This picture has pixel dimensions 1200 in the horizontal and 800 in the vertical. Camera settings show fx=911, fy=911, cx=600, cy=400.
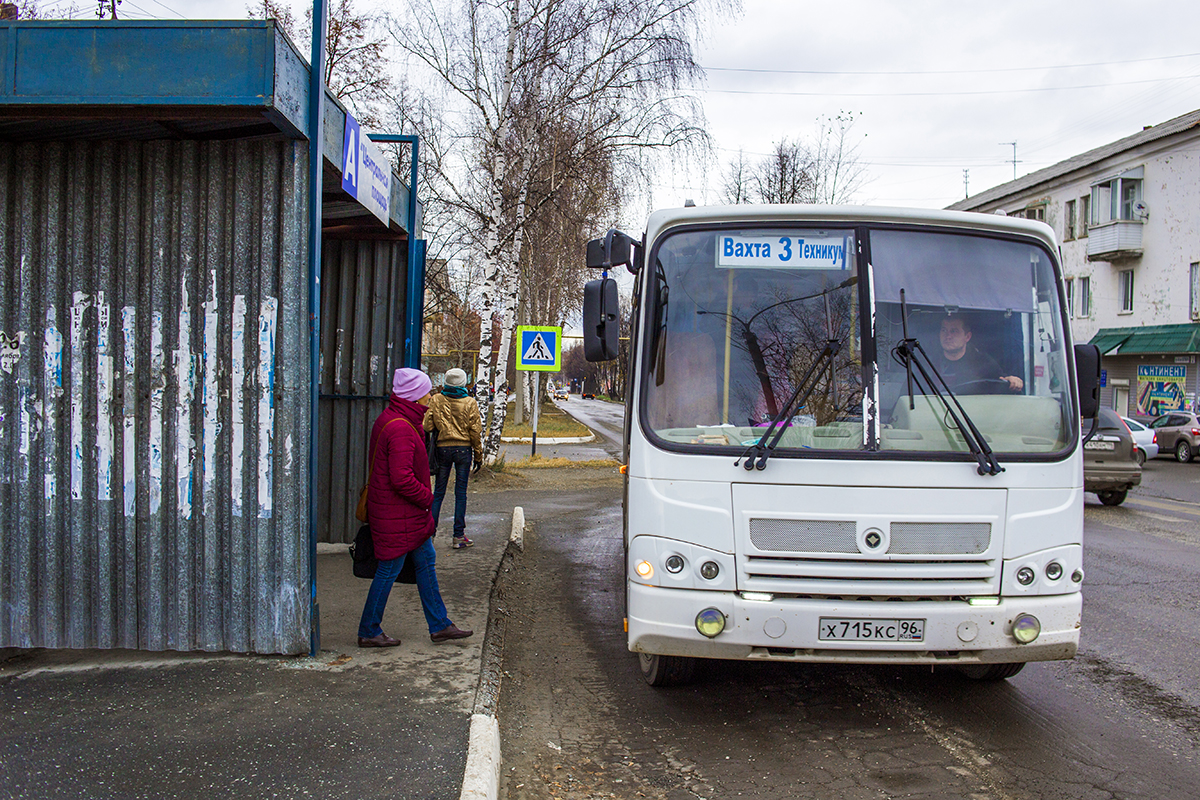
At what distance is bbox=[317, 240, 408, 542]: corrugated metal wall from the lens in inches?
325

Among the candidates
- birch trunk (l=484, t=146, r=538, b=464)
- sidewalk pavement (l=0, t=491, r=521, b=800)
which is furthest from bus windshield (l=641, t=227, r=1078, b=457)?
birch trunk (l=484, t=146, r=538, b=464)

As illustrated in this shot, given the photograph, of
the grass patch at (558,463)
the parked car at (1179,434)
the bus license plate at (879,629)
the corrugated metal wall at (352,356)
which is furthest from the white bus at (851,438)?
the parked car at (1179,434)

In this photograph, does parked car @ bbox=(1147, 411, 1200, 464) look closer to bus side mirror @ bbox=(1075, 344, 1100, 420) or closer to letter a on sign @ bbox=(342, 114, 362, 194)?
bus side mirror @ bbox=(1075, 344, 1100, 420)

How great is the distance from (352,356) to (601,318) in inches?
161

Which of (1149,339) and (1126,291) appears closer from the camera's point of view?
(1149,339)

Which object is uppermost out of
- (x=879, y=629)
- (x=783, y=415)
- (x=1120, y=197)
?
(x=1120, y=197)

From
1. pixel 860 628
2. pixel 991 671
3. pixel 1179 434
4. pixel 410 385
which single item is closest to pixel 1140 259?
pixel 1179 434

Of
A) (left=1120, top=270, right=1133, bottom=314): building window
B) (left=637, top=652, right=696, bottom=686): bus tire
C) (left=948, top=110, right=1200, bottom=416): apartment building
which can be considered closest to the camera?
(left=637, top=652, right=696, bottom=686): bus tire

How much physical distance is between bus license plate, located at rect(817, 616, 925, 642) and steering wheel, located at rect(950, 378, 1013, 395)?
116cm

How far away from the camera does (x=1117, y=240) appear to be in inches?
1414

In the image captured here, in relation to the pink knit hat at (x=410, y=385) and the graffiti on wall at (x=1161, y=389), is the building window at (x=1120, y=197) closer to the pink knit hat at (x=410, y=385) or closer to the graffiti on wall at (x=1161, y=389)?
the graffiti on wall at (x=1161, y=389)

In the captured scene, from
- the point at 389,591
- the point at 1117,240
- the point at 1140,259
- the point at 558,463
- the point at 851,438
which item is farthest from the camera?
the point at 1140,259

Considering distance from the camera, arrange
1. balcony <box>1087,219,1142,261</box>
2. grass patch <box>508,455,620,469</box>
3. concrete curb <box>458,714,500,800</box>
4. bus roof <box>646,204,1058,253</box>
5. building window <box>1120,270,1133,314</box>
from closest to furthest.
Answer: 1. concrete curb <box>458,714,500,800</box>
2. bus roof <box>646,204,1058,253</box>
3. grass patch <box>508,455,620,469</box>
4. balcony <box>1087,219,1142,261</box>
5. building window <box>1120,270,1133,314</box>

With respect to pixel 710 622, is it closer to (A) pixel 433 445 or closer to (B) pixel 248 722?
(B) pixel 248 722
